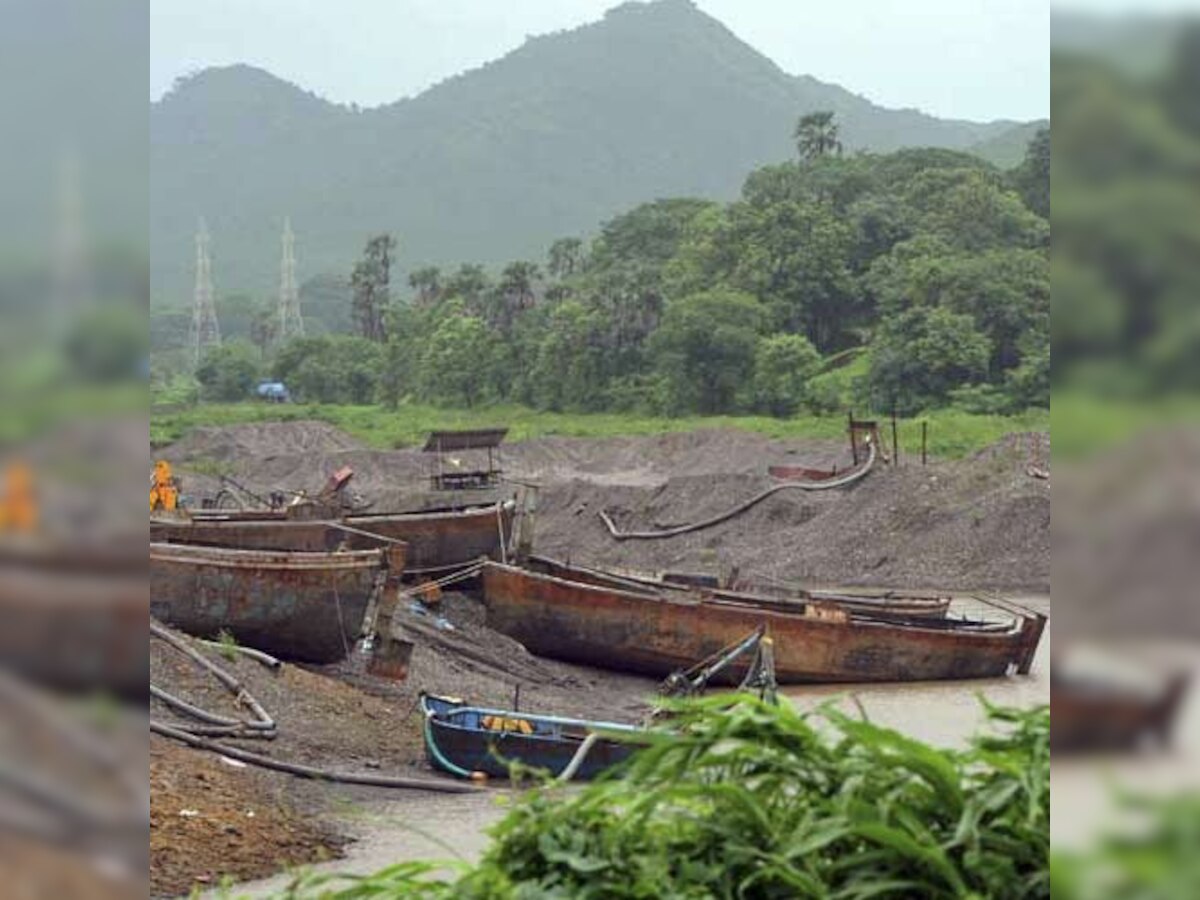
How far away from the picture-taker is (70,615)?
1.90 ft

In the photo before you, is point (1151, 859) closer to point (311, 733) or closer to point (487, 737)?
point (487, 737)

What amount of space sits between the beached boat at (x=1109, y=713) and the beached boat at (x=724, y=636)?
11929mm

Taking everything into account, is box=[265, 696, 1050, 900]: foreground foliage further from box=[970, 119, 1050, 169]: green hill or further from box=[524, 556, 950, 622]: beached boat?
box=[970, 119, 1050, 169]: green hill

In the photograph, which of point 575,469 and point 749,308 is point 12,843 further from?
point 749,308

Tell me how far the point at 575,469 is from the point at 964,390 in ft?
29.1

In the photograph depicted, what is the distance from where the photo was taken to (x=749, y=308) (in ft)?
123

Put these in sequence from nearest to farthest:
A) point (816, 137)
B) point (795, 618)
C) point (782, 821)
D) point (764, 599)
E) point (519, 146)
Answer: point (782, 821) → point (795, 618) → point (764, 599) → point (816, 137) → point (519, 146)

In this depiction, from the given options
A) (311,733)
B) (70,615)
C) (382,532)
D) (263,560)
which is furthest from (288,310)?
(70,615)

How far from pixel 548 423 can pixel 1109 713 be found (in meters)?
38.4

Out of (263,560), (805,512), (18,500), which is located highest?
(18,500)

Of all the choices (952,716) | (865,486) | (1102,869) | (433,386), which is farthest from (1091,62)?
(433,386)

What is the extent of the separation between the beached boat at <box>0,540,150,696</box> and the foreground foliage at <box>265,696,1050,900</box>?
101 centimetres

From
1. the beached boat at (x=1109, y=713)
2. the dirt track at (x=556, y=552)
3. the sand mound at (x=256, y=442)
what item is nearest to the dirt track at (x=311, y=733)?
the dirt track at (x=556, y=552)

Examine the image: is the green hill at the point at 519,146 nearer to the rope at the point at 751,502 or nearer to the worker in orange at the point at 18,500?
the rope at the point at 751,502
